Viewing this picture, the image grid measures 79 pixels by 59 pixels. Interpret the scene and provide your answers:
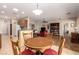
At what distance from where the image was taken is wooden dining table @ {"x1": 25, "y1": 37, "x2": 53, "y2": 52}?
1.60 metres

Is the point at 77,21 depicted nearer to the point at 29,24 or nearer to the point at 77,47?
the point at 77,47

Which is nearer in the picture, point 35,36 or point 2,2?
point 2,2

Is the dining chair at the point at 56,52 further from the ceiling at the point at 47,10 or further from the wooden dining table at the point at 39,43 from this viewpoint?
the ceiling at the point at 47,10

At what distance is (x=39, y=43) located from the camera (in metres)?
1.65

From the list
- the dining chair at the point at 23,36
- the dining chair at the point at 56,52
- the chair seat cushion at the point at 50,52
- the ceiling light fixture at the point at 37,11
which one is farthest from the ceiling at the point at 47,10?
the chair seat cushion at the point at 50,52

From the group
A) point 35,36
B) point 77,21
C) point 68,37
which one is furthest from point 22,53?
point 77,21

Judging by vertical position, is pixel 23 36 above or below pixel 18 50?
above

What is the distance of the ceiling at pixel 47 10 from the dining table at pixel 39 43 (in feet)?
1.01

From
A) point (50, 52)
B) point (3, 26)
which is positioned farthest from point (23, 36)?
point (50, 52)

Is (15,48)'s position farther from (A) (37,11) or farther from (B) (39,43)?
(A) (37,11)

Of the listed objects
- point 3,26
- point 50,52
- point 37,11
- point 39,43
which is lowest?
point 50,52

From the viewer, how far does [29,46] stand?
1.61 meters

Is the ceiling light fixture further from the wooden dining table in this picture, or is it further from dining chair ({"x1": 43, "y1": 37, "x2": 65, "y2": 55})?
dining chair ({"x1": 43, "y1": 37, "x2": 65, "y2": 55})

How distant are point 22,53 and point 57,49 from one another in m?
0.50
